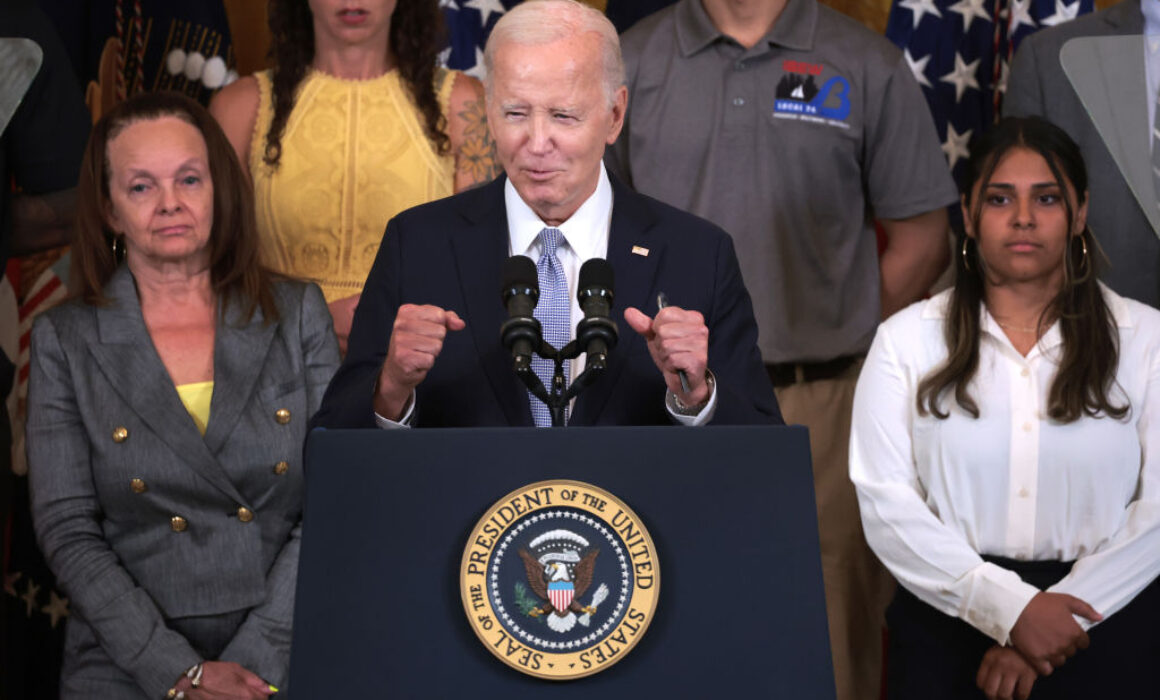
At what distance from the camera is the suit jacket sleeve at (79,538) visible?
9.25 feet

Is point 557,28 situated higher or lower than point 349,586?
higher

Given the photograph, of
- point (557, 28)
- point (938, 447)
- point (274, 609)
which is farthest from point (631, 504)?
point (938, 447)

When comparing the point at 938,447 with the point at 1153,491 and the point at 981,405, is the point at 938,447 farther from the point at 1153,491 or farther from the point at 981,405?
the point at 1153,491

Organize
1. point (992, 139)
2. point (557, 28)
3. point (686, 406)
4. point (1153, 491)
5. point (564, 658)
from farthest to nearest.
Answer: point (992, 139)
point (1153, 491)
point (557, 28)
point (686, 406)
point (564, 658)

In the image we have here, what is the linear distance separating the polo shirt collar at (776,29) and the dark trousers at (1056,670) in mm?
1422

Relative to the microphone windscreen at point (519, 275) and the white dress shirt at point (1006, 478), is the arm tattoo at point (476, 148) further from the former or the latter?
the microphone windscreen at point (519, 275)

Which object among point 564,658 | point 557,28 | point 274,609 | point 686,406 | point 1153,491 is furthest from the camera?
point 1153,491

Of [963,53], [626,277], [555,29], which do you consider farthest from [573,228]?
[963,53]

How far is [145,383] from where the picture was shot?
3.00 meters

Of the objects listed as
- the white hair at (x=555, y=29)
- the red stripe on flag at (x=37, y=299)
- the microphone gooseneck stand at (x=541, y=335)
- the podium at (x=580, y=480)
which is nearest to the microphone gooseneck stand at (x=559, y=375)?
the microphone gooseneck stand at (x=541, y=335)

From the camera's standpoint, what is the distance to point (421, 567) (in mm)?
1736

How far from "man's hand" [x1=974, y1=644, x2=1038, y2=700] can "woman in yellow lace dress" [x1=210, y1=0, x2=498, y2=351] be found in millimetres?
1635

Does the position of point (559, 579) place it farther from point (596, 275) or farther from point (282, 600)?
point (282, 600)

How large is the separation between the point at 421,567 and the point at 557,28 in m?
0.97
